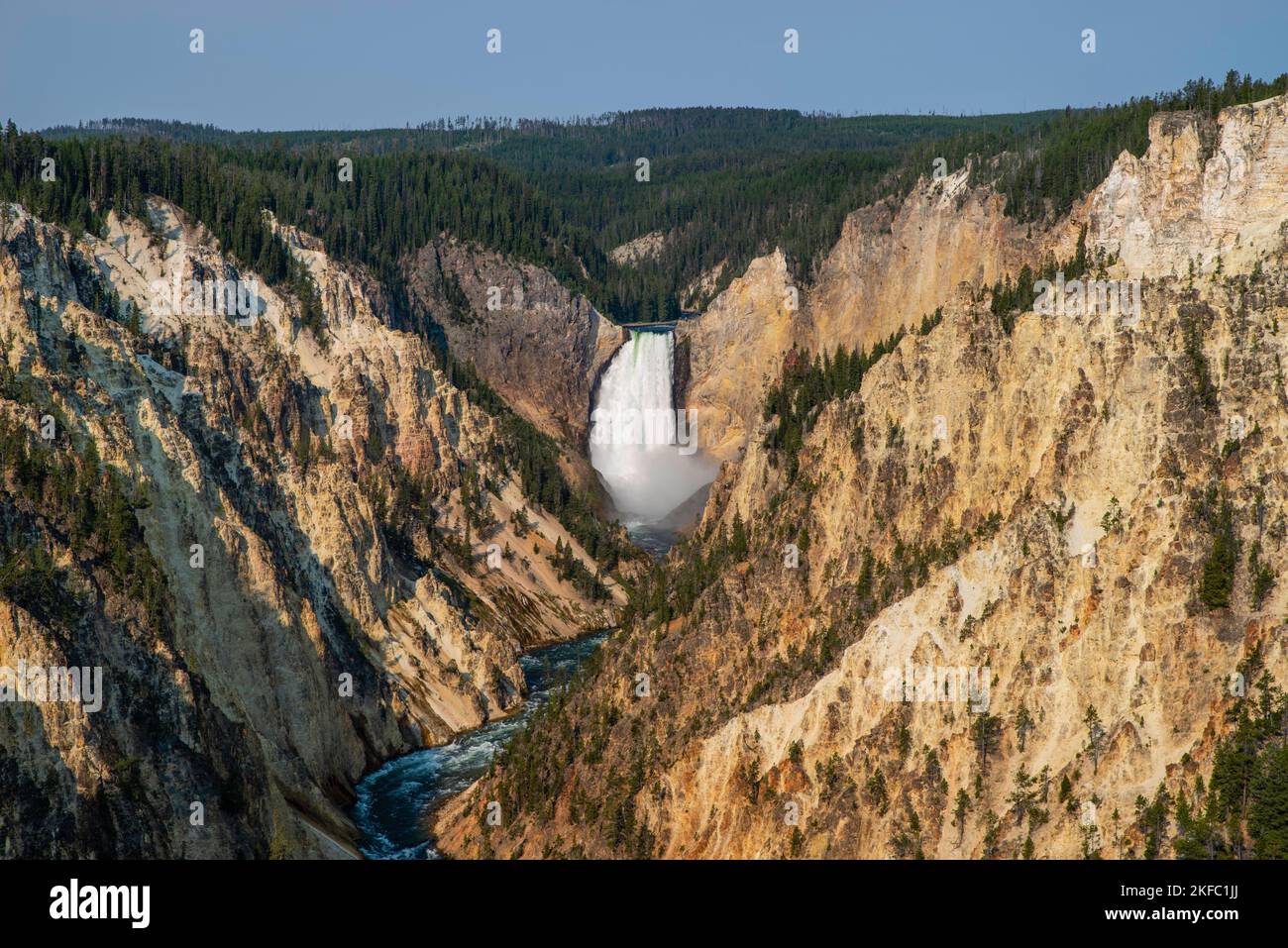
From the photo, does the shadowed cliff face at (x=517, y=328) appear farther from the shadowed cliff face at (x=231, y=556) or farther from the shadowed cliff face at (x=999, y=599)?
the shadowed cliff face at (x=999, y=599)

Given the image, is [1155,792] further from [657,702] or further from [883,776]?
[657,702]

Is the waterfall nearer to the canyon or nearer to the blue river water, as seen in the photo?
the canyon

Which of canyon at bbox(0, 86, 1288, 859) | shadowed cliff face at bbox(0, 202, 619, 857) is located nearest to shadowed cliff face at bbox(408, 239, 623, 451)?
shadowed cliff face at bbox(0, 202, 619, 857)

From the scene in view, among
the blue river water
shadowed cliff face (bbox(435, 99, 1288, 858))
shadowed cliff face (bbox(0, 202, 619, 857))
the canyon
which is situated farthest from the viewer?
the blue river water

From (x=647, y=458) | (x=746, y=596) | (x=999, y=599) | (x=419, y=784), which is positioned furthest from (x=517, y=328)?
(x=999, y=599)

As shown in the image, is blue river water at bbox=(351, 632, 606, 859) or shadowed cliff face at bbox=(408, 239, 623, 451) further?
shadowed cliff face at bbox=(408, 239, 623, 451)

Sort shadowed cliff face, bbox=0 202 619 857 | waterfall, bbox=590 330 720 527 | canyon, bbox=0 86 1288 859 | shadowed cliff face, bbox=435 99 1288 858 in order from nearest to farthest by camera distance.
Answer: canyon, bbox=0 86 1288 859 < shadowed cliff face, bbox=435 99 1288 858 < shadowed cliff face, bbox=0 202 619 857 < waterfall, bbox=590 330 720 527

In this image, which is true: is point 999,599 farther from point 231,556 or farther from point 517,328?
point 517,328
